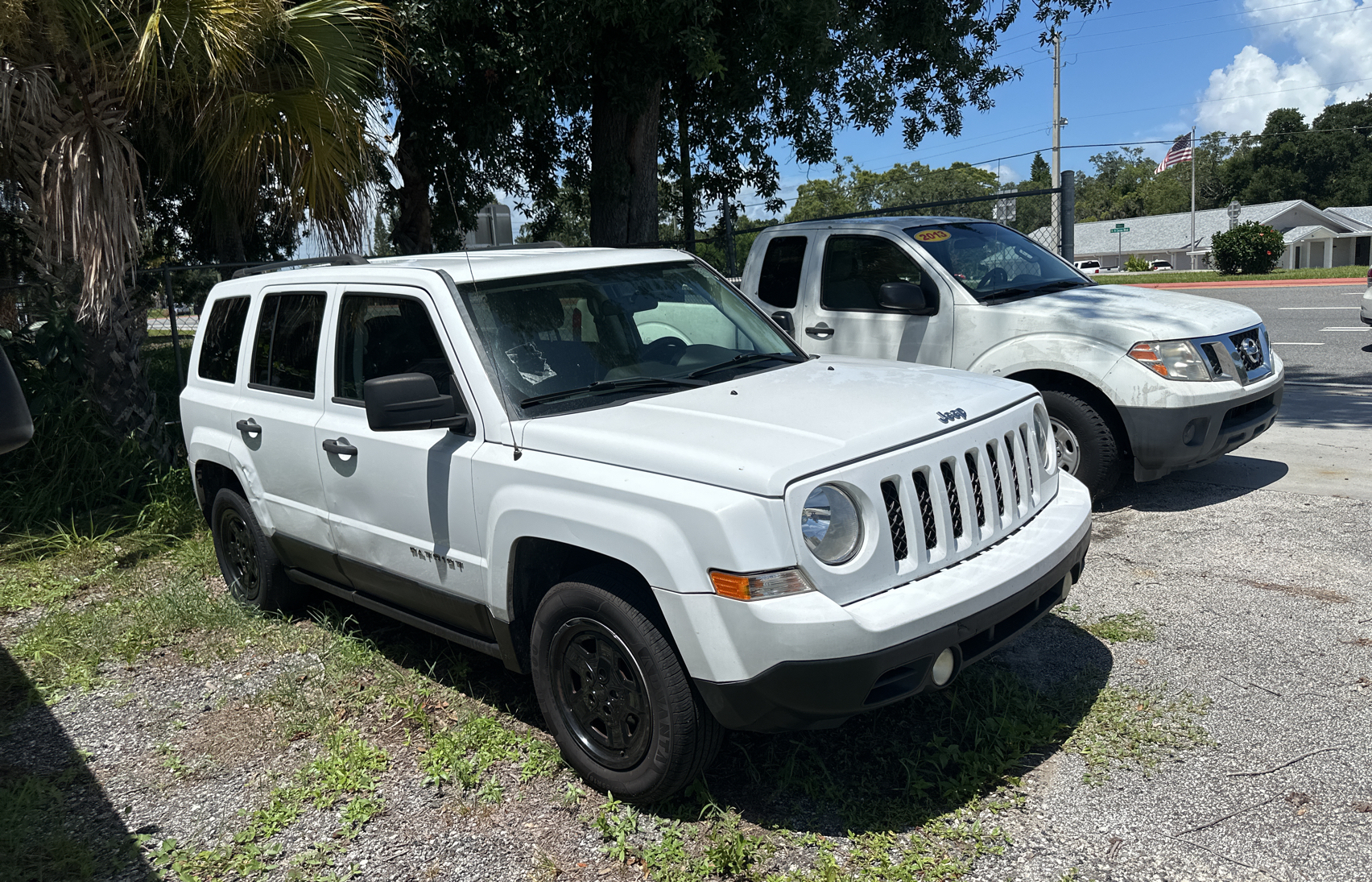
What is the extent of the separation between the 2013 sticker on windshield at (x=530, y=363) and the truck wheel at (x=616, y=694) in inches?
32.5

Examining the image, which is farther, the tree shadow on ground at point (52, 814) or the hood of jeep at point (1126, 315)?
the hood of jeep at point (1126, 315)

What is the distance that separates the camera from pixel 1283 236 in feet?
196

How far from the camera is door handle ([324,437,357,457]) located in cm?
436

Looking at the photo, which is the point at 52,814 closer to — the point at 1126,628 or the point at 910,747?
the point at 910,747

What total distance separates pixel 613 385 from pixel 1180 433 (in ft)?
12.6

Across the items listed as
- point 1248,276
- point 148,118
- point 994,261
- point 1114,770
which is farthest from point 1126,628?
point 1248,276

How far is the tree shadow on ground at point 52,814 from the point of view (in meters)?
3.48

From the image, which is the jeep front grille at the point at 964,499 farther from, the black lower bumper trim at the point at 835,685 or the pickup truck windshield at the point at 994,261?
the pickup truck windshield at the point at 994,261

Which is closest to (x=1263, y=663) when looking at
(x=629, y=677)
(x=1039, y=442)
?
(x=1039, y=442)

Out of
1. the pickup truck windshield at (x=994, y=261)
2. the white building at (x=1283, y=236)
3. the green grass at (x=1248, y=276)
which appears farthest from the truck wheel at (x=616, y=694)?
the white building at (x=1283, y=236)

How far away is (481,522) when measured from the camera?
3.79 meters

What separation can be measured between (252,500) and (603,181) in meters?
6.35

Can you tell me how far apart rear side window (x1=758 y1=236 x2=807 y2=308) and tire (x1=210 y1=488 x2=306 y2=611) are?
3.97m

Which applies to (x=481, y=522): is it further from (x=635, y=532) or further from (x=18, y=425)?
(x=18, y=425)
